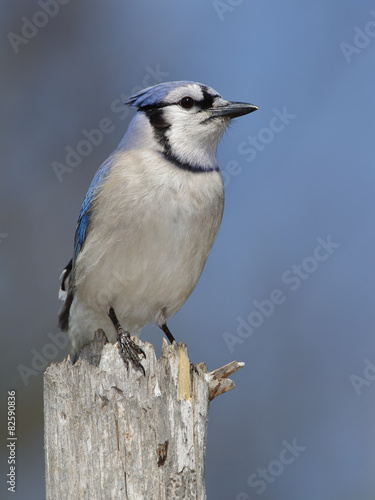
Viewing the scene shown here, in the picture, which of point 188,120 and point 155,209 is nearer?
point 155,209

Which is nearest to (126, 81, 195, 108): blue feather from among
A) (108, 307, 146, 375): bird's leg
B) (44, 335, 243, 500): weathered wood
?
(108, 307, 146, 375): bird's leg

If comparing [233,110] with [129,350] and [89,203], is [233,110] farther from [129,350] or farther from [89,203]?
[129,350]

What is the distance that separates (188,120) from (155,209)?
614mm

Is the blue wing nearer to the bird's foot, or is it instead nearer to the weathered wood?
the bird's foot

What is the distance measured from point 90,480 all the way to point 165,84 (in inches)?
92.7

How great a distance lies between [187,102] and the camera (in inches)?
154

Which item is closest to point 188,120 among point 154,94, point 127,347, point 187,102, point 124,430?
point 187,102

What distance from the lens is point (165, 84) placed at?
396 cm

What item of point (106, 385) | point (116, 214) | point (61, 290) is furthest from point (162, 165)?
point (106, 385)

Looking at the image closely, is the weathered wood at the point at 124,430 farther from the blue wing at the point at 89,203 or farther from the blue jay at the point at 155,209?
the blue wing at the point at 89,203

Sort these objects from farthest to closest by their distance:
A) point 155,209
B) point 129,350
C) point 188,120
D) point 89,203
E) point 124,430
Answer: point 89,203 → point 188,120 → point 155,209 → point 129,350 → point 124,430

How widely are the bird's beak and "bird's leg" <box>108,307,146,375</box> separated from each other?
4.37 feet

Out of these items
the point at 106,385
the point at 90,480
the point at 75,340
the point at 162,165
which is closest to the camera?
the point at 90,480

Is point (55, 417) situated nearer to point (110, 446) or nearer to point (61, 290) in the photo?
point (110, 446)
